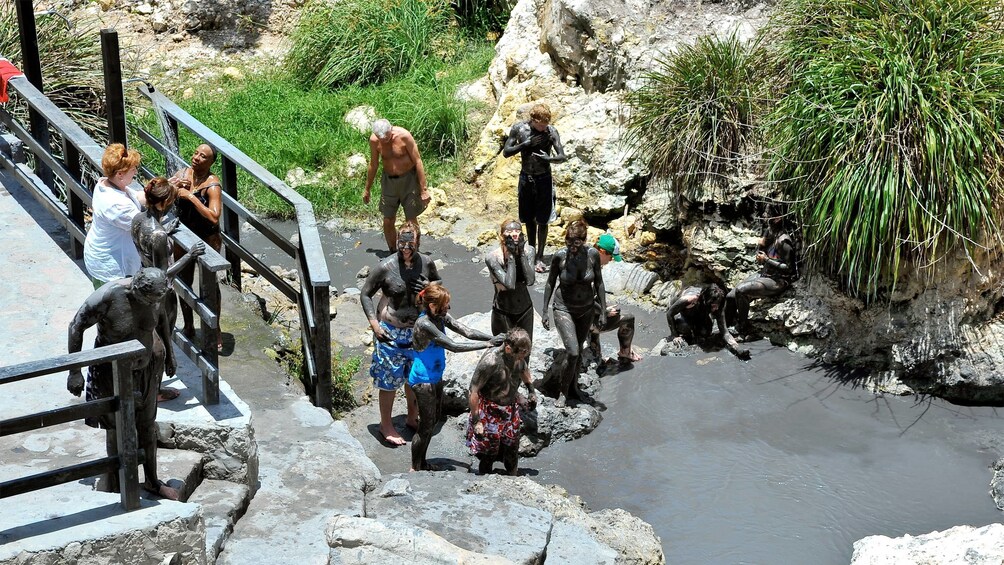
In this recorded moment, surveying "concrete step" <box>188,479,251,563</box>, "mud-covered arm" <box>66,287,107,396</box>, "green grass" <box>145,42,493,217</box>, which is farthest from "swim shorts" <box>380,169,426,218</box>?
"mud-covered arm" <box>66,287,107,396</box>

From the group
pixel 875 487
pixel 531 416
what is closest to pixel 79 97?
pixel 531 416

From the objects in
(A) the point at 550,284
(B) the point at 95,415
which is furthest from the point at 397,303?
(B) the point at 95,415

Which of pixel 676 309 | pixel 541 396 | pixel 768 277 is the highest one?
pixel 768 277

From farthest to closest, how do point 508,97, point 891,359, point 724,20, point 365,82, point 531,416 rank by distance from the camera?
point 365,82 < point 508,97 < point 724,20 < point 891,359 < point 531,416

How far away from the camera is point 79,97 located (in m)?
10.3

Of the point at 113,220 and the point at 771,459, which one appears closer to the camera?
the point at 113,220

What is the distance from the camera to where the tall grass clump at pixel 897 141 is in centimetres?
863

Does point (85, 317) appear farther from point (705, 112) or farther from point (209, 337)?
point (705, 112)

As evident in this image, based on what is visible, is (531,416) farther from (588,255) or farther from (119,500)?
(119,500)

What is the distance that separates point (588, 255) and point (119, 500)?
4227 mm

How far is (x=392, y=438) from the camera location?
25.8 ft

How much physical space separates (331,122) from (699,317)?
19.8 ft

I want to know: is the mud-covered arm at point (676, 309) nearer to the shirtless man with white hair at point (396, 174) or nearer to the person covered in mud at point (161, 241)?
the shirtless man with white hair at point (396, 174)

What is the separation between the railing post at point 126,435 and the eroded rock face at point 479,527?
3.17 feet
